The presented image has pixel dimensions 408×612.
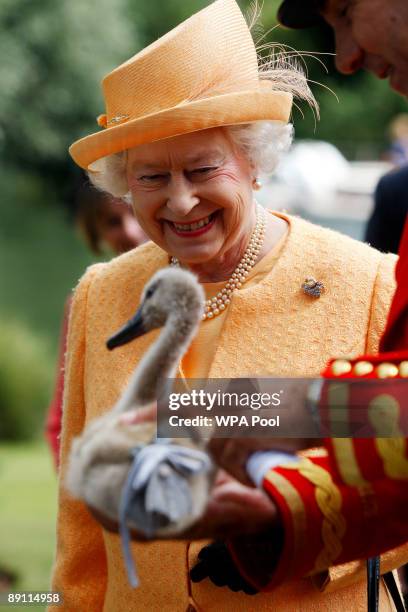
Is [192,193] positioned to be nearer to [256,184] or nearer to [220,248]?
[220,248]

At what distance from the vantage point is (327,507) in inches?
57.4

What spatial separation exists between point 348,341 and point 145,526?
0.91 meters

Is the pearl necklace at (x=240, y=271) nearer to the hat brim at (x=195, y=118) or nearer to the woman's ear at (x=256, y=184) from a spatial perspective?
the woman's ear at (x=256, y=184)

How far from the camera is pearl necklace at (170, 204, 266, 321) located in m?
2.16

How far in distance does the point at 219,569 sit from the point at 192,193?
2.57 ft

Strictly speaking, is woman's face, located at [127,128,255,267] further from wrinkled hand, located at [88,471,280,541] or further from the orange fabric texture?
wrinkled hand, located at [88,471,280,541]

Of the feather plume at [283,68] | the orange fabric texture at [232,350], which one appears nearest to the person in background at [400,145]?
the feather plume at [283,68]

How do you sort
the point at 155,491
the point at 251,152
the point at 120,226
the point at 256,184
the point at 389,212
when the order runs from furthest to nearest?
the point at 120,226
the point at 389,212
the point at 256,184
the point at 251,152
the point at 155,491

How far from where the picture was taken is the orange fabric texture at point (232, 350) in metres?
2.07

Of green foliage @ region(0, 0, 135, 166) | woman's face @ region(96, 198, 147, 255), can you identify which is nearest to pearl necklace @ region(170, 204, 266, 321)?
woman's face @ region(96, 198, 147, 255)

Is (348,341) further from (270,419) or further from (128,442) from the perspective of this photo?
(128,442)

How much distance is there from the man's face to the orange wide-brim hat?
26cm

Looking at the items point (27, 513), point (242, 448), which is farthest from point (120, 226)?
point (27, 513)

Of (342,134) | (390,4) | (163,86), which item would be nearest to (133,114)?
(163,86)
